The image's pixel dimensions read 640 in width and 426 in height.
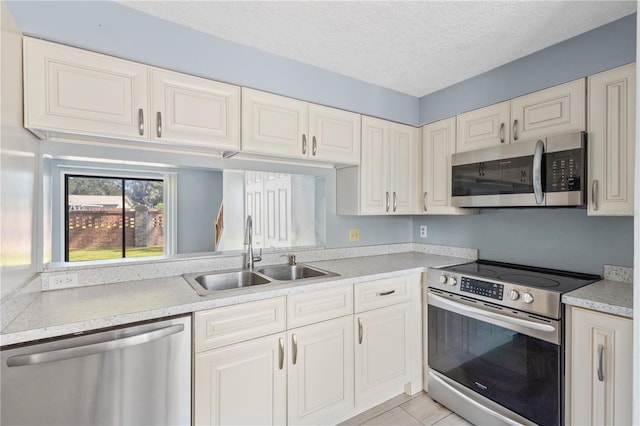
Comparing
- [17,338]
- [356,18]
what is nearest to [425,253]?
[356,18]

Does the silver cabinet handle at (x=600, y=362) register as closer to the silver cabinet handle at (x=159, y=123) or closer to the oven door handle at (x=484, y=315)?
the oven door handle at (x=484, y=315)

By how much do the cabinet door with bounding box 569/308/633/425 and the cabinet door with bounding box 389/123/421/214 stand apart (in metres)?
1.40

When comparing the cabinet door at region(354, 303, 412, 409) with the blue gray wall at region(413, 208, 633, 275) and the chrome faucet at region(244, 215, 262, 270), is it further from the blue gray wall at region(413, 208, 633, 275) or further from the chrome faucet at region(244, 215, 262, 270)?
the blue gray wall at region(413, 208, 633, 275)

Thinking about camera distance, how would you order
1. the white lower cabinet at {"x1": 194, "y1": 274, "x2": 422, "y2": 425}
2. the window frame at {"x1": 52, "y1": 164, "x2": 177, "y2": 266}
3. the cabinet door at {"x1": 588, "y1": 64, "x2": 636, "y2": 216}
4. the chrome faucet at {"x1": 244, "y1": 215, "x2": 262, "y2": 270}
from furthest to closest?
the chrome faucet at {"x1": 244, "y1": 215, "x2": 262, "y2": 270} < the window frame at {"x1": 52, "y1": 164, "x2": 177, "y2": 266} < the cabinet door at {"x1": 588, "y1": 64, "x2": 636, "y2": 216} < the white lower cabinet at {"x1": 194, "y1": 274, "x2": 422, "y2": 425}

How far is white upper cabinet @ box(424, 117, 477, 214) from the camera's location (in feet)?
8.24

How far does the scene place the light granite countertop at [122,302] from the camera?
3.76 ft

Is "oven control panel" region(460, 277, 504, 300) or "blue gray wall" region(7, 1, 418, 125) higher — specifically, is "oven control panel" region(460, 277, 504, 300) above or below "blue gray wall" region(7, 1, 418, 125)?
below

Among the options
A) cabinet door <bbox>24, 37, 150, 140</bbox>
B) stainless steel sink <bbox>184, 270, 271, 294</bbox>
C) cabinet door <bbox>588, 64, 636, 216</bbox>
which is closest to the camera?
cabinet door <bbox>24, 37, 150, 140</bbox>

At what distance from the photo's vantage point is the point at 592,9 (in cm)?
161

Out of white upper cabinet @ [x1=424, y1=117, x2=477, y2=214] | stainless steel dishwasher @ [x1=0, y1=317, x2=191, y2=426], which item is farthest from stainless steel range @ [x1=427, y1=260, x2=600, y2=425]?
stainless steel dishwasher @ [x1=0, y1=317, x2=191, y2=426]

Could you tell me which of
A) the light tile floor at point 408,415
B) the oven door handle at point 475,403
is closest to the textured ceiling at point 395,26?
the oven door handle at point 475,403

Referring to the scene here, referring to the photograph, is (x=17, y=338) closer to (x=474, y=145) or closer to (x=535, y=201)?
(x=535, y=201)

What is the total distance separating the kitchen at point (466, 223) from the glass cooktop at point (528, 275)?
73 millimetres

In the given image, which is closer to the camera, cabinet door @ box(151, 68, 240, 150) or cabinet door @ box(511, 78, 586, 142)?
cabinet door @ box(151, 68, 240, 150)
